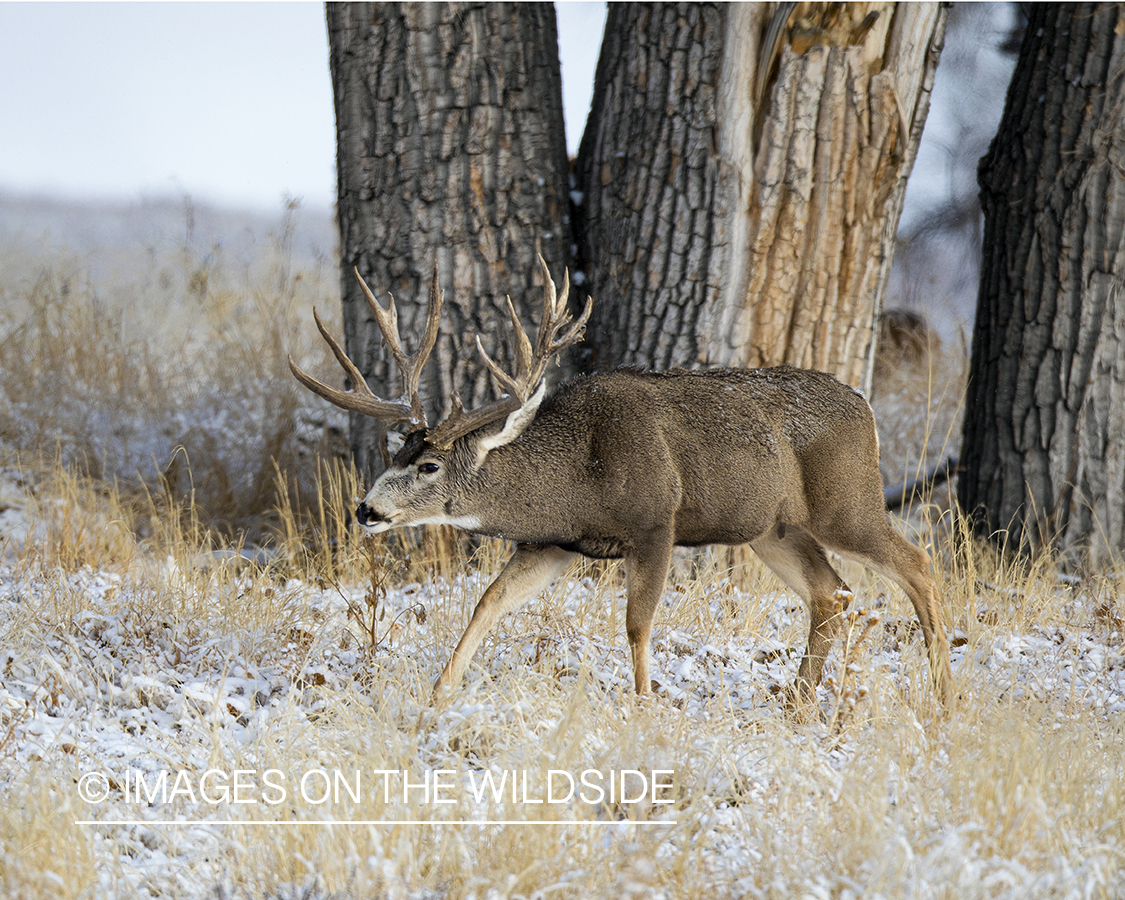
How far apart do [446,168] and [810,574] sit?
2949 mm

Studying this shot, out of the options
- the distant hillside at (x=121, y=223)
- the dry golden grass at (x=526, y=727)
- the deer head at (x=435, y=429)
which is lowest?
the distant hillside at (x=121, y=223)

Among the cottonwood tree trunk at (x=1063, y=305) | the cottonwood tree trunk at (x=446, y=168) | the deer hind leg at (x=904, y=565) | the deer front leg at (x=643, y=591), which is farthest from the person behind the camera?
the cottonwood tree trunk at (x=1063, y=305)

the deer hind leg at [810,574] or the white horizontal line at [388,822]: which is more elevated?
the white horizontal line at [388,822]

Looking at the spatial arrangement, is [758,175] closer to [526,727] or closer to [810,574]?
[810,574]

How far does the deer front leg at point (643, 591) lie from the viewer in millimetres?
3865

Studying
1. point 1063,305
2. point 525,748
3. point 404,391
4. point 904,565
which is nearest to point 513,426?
point 404,391

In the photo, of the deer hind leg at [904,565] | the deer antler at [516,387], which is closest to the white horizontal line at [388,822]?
the deer antler at [516,387]

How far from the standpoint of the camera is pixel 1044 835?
2.79m

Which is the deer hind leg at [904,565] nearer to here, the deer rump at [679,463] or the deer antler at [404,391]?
the deer rump at [679,463]

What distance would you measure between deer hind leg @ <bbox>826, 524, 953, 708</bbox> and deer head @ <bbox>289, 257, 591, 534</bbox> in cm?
141

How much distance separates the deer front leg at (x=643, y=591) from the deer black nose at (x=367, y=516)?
89cm

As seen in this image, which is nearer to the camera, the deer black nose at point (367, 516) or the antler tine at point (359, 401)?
the deer black nose at point (367, 516)

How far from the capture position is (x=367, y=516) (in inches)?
148

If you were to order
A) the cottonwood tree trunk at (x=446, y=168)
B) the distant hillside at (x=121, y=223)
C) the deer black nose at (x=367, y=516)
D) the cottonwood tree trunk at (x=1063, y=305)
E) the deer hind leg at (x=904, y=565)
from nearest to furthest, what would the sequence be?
1. the deer black nose at (x=367, y=516)
2. the deer hind leg at (x=904, y=565)
3. the cottonwood tree trunk at (x=446, y=168)
4. the cottonwood tree trunk at (x=1063, y=305)
5. the distant hillside at (x=121, y=223)
